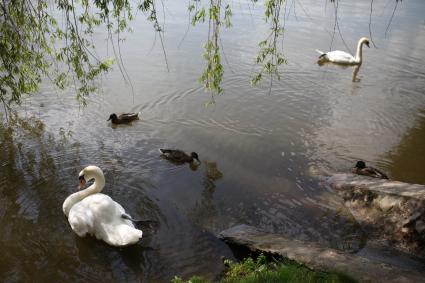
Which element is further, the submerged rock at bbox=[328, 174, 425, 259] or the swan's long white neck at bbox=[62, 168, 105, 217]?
the swan's long white neck at bbox=[62, 168, 105, 217]

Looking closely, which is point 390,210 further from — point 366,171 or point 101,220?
point 101,220

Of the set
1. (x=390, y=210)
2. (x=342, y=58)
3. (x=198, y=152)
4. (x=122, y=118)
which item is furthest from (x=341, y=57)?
(x=390, y=210)

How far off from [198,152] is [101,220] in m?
3.81

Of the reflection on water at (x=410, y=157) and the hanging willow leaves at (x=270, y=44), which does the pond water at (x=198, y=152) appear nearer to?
the reflection on water at (x=410, y=157)

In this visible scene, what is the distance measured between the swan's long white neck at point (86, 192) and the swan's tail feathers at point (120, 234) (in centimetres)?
95

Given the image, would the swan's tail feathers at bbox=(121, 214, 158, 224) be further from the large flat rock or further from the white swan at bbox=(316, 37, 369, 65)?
the white swan at bbox=(316, 37, 369, 65)

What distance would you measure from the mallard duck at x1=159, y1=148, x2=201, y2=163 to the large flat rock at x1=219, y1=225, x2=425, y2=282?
109 inches

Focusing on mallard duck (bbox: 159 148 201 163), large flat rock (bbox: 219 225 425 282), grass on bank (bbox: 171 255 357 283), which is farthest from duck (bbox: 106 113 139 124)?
grass on bank (bbox: 171 255 357 283)

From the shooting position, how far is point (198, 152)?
10.4 m

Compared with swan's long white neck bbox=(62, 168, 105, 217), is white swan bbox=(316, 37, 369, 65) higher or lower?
higher

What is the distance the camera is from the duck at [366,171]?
9141mm

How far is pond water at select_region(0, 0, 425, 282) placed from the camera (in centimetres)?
685

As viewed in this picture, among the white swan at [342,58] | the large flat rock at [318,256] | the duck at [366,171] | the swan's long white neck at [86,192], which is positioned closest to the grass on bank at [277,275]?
the large flat rock at [318,256]

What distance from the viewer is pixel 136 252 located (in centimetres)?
684
